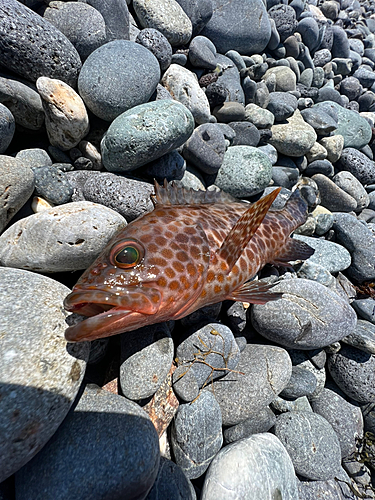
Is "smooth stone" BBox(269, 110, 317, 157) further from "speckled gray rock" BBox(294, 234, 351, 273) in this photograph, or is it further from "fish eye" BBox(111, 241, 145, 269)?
"fish eye" BBox(111, 241, 145, 269)

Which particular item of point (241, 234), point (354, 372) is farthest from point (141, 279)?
point (354, 372)

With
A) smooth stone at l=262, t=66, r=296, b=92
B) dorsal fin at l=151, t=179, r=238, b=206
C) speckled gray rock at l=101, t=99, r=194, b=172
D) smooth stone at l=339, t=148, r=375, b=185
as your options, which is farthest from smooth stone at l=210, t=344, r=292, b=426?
smooth stone at l=262, t=66, r=296, b=92

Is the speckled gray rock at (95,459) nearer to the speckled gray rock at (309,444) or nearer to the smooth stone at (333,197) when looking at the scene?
the speckled gray rock at (309,444)

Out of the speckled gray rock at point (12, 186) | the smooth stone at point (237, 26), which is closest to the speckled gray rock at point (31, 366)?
the speckled gray rock at point (12, 186)

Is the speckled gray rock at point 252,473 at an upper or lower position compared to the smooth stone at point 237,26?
lower

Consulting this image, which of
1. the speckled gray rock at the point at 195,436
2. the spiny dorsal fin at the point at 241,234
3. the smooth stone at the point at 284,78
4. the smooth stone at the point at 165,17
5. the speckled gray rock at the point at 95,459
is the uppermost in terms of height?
the smooth stone at the point at 284,78

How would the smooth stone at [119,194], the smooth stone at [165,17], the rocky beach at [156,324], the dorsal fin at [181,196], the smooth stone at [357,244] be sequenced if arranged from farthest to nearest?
the smooth stone at [165,17]
the smooth stone at [357,244]
the smooth stone at [119,194]
the dorsal fin at [181,196]
the rocky beach at [156,324]

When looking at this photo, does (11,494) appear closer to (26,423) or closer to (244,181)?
(26,423)
